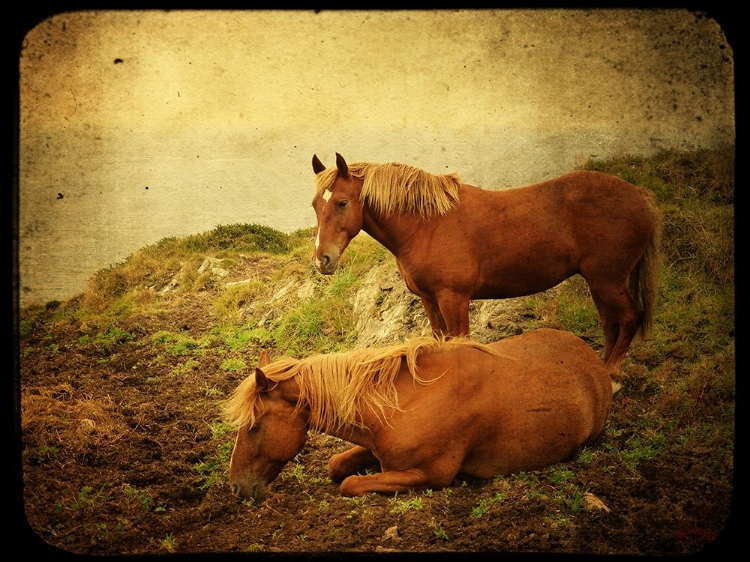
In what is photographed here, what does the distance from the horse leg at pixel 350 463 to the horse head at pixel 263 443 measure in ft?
1.56

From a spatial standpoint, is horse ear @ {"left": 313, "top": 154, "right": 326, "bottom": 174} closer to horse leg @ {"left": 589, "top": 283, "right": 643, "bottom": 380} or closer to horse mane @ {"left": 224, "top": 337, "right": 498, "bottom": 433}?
horse mane @ {"left": 224, "top": 337, "right": 498, "bottom": 433}

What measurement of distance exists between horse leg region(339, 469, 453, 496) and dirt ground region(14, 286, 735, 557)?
71mm

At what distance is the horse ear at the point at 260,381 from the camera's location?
16.2 ft

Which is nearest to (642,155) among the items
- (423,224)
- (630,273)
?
(630,273)

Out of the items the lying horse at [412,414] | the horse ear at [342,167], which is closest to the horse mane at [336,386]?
the lying horse at [412,414]

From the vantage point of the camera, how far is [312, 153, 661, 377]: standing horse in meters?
6.11

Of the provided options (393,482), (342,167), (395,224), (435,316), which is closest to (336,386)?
(393,482)

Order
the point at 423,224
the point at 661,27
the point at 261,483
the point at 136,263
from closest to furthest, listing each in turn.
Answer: the point at 261,483
the point at 423,224
the point at 661,27
the point at 136,263

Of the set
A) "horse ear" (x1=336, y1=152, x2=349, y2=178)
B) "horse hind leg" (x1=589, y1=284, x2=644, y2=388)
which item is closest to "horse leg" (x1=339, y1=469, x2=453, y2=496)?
"horse hind leg" (x1=589, y1=284, x2=644, y2=388)

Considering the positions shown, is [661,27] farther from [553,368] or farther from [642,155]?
[553,368]

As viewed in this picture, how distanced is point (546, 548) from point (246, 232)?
8.33 metres

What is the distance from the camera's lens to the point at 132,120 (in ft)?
25.0

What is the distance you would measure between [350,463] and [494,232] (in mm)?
2485

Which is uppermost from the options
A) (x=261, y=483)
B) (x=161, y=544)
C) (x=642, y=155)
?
(x=642, y=155)
